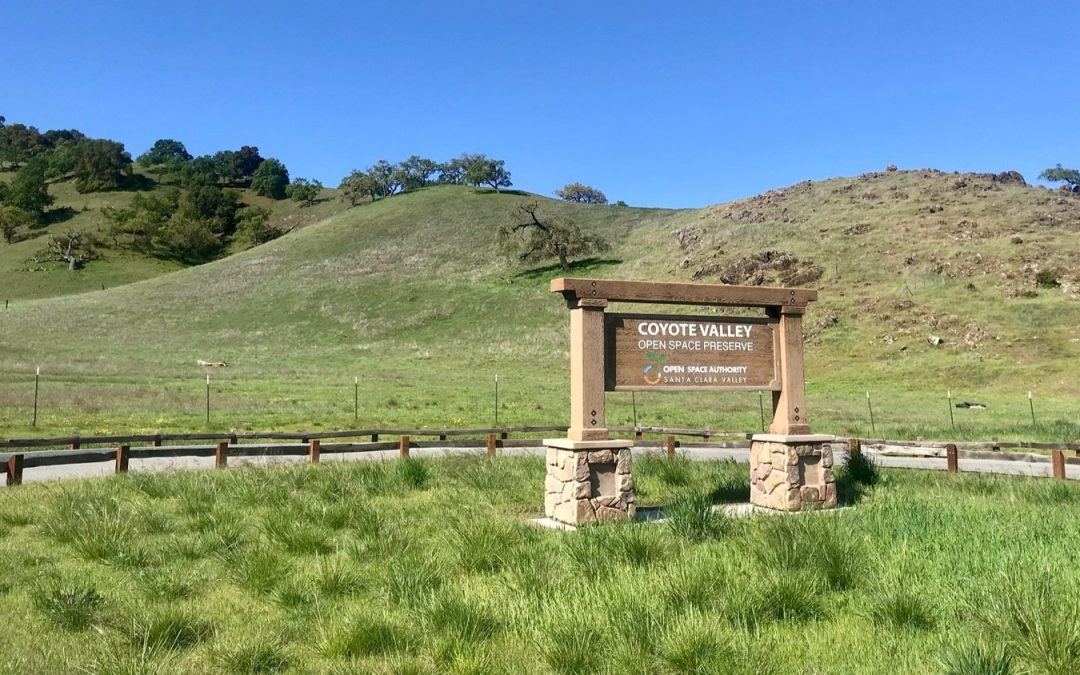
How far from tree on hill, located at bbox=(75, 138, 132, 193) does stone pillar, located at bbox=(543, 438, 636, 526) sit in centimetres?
14699

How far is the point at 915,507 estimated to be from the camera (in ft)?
29.1

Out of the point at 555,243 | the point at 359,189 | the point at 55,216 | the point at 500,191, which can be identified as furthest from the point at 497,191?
the point at 55,216

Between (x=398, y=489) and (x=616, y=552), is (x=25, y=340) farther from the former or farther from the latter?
(x=616, y=552)

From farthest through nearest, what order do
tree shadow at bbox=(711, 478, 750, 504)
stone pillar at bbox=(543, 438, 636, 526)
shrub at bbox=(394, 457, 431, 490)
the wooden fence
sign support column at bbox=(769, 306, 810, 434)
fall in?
the wooden fence
shrub at bbox=(394, 457, 431, 490)
tree shadow at bbox=(711, 478, 750, 504)
sign support column at bbox=(769, 306, 810, 434)
stone pillar at bbox=(543, 438, 636, 526)

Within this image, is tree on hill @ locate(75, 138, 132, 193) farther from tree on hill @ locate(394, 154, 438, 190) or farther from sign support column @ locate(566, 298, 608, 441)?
sign support column @ locate(566, 298, 608, 441)

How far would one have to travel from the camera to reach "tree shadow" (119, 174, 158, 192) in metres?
137

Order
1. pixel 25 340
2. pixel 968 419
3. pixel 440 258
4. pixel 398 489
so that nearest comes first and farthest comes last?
pixel 398 489 < pixel 968 419 < pixel 25 340 < pixel 440 258

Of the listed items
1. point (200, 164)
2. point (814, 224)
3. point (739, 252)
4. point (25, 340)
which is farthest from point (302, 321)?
point (200, 164)

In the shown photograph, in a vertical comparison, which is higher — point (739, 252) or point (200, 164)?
point (200, 164)

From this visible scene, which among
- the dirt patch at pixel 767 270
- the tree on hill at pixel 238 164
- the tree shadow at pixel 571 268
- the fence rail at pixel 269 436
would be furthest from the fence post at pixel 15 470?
the tree on hill at pixel 238 164

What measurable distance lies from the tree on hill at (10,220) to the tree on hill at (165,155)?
53.0 m

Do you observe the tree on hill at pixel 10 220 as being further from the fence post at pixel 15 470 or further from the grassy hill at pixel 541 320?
the fence post at pixel 15 470

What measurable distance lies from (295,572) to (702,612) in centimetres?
356

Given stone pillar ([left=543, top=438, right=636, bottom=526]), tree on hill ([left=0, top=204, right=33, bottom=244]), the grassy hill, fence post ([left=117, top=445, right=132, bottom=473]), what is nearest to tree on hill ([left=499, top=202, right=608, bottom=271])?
the grassy hill
